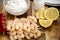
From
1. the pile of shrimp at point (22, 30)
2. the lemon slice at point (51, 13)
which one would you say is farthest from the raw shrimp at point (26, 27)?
the lemon slice at point (51, 13)

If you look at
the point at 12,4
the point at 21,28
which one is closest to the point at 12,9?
the point at 12,4

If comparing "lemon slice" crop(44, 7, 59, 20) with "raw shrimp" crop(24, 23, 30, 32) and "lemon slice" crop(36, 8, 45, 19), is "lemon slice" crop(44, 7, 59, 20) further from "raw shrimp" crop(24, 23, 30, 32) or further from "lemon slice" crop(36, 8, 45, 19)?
"raw shrimp" crop(24, 23, 30, 32)

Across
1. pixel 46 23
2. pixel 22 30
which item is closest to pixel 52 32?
pixel 46 23

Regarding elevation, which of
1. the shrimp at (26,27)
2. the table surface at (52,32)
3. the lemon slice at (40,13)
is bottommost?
the table surface at (52,32)

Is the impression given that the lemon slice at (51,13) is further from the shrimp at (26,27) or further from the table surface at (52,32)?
the shrimp at (26,27)

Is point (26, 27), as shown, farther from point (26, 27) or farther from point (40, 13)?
point (40, 13)

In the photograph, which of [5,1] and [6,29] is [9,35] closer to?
[6,29]

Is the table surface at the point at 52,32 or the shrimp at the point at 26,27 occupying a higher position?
the shrimp at the point at 26,27
